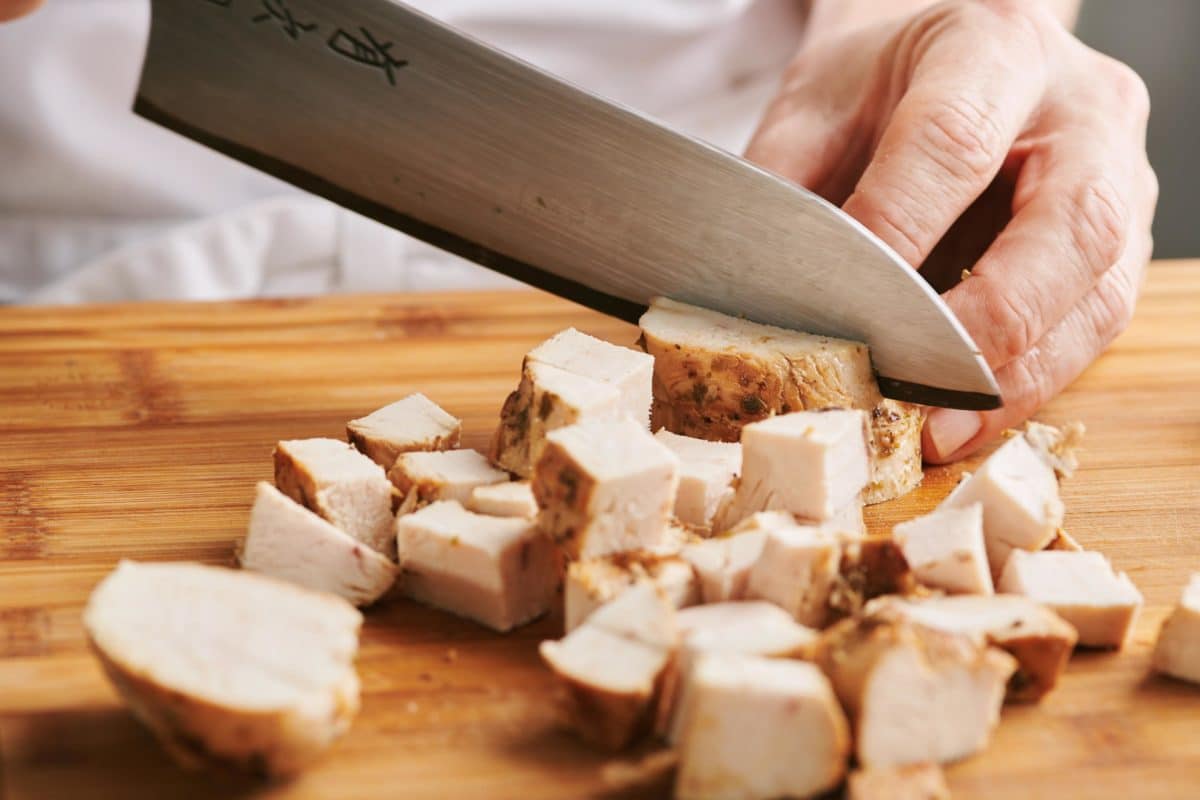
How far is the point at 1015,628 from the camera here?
6.38ft

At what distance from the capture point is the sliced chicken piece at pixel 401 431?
255 cm

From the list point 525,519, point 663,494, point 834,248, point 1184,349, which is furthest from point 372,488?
point 1184,349

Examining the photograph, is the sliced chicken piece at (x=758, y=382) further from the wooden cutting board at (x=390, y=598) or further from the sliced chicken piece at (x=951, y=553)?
the sliced chicken piece at (x=951, y=553)

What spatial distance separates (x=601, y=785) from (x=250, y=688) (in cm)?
50

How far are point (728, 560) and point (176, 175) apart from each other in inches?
92.9

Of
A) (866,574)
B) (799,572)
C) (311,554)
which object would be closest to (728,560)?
(799,572)

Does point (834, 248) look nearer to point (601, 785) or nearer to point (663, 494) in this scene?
point (663, 494)

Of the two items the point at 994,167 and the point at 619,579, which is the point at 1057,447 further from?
the point at 619,579

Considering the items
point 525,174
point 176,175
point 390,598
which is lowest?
point 390,598

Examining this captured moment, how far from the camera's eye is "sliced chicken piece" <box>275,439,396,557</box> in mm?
2314

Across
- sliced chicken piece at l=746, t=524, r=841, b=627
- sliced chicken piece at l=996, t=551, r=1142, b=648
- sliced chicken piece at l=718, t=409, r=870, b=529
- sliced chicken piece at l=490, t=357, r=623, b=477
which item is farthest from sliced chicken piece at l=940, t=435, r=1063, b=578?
sliced chicken piece at l=490, t=357, r=623, b=477

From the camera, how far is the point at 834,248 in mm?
2520

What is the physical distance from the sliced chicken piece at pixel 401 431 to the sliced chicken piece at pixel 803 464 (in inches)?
24.6

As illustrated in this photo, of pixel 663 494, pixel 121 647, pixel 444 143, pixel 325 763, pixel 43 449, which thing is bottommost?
pixel 43 449
